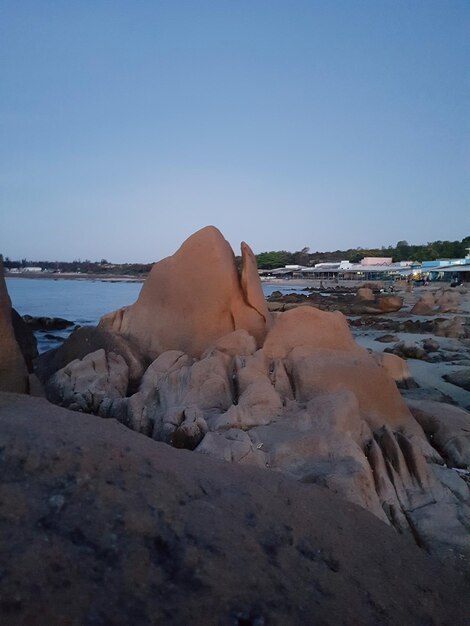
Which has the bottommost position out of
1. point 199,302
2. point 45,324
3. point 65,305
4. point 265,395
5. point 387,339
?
point 65,305

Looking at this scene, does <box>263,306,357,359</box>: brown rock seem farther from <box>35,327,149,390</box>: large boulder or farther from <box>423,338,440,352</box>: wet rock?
<box>423,338,440,352</box>: wet rock

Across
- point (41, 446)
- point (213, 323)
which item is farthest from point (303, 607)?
point (213, 323)

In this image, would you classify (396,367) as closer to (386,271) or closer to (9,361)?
(9,361)

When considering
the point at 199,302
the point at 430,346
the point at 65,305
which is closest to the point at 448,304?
the point at 430,346

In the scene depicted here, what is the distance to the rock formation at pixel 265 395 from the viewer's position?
164 inches

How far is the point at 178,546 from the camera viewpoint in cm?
218

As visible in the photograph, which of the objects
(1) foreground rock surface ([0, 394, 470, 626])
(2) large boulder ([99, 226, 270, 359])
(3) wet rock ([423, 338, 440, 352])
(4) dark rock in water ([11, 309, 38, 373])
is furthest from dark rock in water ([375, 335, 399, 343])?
(1) foreground rock surface ([0, 394, 470, 626])

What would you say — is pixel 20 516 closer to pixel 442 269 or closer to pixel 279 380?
pixel 279 380

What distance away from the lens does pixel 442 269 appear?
6103 cm

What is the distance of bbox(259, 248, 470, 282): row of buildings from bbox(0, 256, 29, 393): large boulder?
58138mm

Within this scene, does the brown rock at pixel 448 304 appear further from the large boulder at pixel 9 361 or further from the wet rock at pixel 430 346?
the large boulder at pixel 9 361

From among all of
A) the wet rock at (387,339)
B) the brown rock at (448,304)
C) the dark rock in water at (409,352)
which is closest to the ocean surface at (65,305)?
the dark rock in water at (409,352)

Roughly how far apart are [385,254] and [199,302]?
3963 inches

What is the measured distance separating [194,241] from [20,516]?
6936mm
